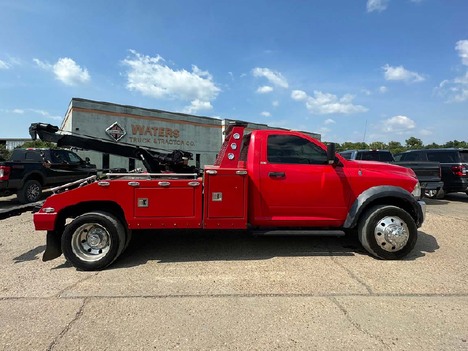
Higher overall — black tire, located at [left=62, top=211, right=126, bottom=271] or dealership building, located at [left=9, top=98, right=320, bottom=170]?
dealership building, located at [left=9, top=98, right=320, bottom=170]

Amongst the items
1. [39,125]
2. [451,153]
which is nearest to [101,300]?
[39,125]

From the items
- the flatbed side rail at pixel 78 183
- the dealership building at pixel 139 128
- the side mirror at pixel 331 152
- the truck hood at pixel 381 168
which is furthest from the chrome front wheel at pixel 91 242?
the dealership building at pixel 139 128

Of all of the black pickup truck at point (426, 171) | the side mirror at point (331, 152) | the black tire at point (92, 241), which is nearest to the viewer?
the black tire at point (92, 241)

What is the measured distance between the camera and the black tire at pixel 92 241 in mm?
4664

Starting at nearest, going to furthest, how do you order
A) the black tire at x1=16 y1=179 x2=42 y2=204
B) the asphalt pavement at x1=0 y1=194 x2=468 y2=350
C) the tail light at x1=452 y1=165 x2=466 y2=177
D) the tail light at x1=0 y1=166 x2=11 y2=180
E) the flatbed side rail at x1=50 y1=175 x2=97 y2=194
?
the asphalt pavement at x1=0 y1=194 x2=468 y2=350, the flatbed side rail at x1=50 y1=175 x2=97 y2=194, the tail light at x1=0 y1=166 x2=11 y2=180, the black tire at x1=16 y1=179 x2=42 y2=204, the tail light at x1=452 y1=165 x2=466 y2=177

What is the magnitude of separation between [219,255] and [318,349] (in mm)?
2739

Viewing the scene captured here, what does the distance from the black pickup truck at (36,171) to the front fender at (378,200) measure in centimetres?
684

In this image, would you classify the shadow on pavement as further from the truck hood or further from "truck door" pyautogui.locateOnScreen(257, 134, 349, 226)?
the truck hood

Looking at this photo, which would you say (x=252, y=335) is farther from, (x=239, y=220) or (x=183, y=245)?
(x=183, y=245)

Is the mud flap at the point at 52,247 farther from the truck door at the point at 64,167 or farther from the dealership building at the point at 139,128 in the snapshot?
the dealership building at the point at 139,128

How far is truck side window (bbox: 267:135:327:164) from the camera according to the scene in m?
5.25

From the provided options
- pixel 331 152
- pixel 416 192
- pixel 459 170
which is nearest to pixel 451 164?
pixel 459 170

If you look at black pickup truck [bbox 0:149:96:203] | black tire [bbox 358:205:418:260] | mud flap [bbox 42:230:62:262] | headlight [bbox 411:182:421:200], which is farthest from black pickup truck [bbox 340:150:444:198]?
mud flap [bbox 42:230:62:262]

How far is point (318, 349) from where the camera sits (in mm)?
2814
